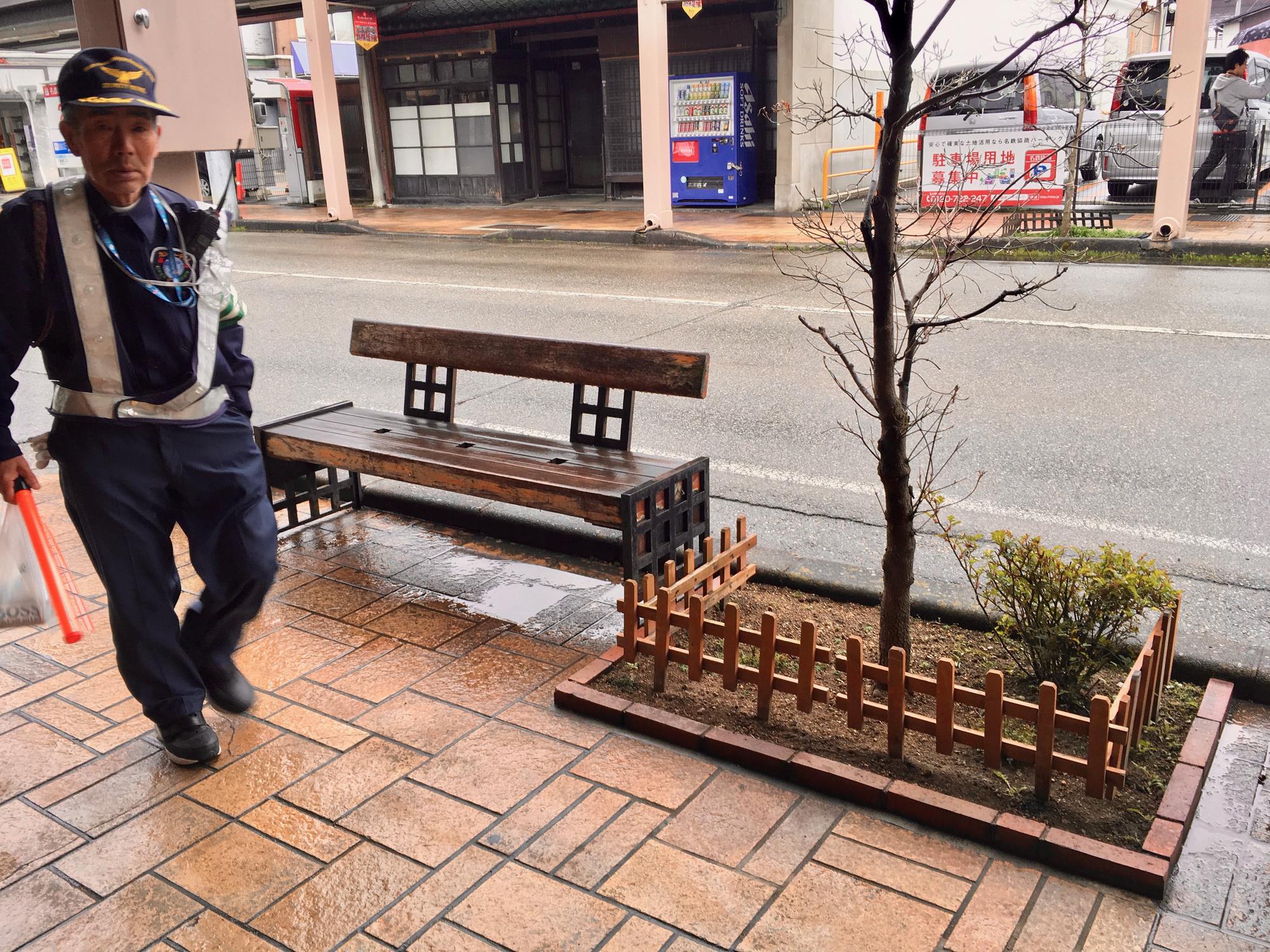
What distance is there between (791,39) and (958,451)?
13.7 metres

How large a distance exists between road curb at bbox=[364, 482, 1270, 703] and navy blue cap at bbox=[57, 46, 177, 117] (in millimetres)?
2547

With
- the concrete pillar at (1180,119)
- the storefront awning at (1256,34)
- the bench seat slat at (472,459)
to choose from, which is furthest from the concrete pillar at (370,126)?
the storefront awning at (1256,34)

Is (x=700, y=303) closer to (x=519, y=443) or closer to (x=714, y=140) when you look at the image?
(x=519, y=443)

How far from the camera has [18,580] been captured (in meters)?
3.13

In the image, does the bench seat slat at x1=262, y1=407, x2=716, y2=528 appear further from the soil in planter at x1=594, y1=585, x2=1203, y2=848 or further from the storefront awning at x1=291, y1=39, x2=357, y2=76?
the storefront awning at x1=291, y1=39, x2=357, y2=76

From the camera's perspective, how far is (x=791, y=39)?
18047 mm

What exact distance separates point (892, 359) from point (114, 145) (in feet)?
7.27

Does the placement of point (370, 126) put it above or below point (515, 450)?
above

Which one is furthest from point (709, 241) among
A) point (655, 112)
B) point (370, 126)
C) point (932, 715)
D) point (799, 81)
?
point (932, 715)

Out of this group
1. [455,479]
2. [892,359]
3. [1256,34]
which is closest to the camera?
[892,359]

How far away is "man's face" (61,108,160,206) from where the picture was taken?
2.91 m

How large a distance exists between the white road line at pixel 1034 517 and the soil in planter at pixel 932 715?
1.01 m

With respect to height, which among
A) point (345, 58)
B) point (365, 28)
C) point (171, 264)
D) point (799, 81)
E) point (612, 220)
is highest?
point (365, 28)

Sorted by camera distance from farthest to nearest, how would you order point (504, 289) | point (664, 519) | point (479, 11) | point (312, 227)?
point (479, 11) → point (312, 227) → point (504, 289) → point (664, 519)
